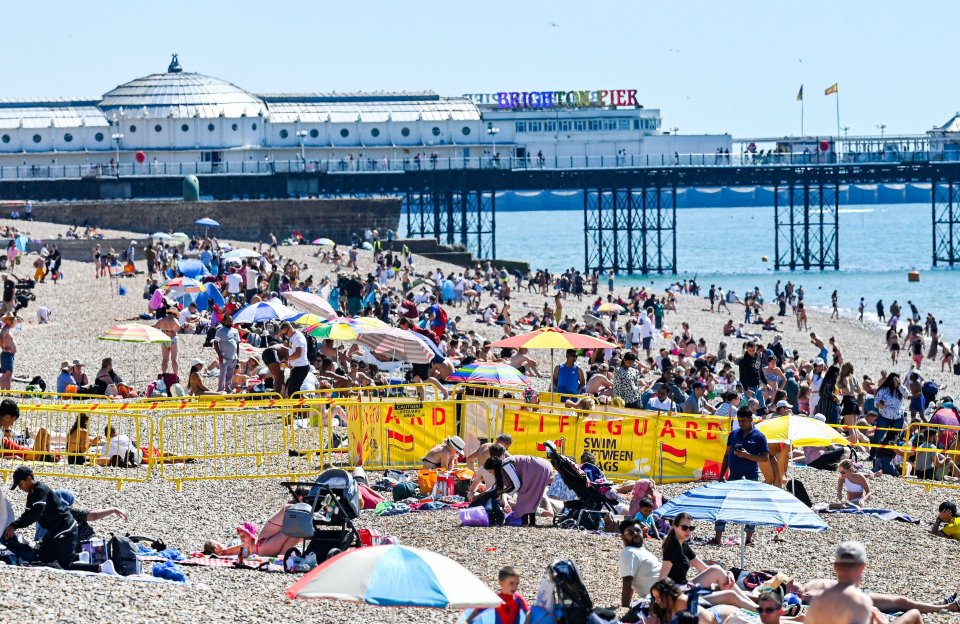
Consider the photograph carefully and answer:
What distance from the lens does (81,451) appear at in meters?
14.4

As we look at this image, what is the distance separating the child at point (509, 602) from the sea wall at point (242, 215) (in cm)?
4323

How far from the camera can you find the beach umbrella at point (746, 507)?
34.6 feet

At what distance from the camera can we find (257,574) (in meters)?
10.6

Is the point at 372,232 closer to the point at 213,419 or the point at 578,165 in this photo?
the point at 578,165

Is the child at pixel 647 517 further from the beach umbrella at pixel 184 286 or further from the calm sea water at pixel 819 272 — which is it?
the calm sea water at pixel 819 272

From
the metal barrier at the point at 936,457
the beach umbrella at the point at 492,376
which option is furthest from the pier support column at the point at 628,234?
the metal barrier at the point at 936,457

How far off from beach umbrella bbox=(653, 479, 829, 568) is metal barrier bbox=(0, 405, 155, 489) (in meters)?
4.85

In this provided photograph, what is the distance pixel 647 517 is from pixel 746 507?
4.12ft

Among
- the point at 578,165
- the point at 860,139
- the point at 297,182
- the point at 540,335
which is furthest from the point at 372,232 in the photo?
the point at 540,335

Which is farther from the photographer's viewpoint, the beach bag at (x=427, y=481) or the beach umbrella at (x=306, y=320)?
the beach umbrella at (x=306, y=320)

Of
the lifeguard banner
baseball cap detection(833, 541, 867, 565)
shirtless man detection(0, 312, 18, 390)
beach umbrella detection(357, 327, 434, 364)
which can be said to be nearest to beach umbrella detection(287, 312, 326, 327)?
beach umbrella detection(357, 327, 434, 364)

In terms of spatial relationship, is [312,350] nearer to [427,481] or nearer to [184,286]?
[184,286]

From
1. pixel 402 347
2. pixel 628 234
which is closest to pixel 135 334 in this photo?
pixel 402 347

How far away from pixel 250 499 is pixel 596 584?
144 inches
